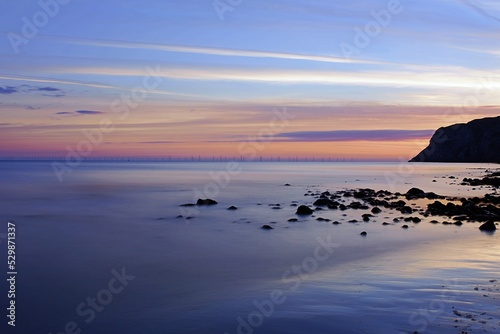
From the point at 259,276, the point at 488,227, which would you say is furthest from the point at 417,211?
the point at 259,276

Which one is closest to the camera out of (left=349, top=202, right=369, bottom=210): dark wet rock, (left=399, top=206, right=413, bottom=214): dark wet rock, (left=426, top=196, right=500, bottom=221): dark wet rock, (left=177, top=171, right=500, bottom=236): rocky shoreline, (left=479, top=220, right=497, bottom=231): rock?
(left=479, top=220, right=497, bottom=231): rock

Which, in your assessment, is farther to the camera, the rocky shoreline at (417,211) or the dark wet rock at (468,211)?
the dark wet rock at (468,211)

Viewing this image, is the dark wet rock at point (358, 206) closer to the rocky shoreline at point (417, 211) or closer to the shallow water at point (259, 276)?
the rocky shoreline at point (417, 211)

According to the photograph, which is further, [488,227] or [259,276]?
[488,227]

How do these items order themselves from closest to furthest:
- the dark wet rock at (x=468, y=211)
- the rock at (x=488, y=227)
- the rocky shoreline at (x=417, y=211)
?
the rock at (x=488, y=227) → the rocky shoreline at (x=417, y=211) → the dark wet rock at (x=468, y=211)

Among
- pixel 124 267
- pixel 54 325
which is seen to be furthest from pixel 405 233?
pixel 54 325

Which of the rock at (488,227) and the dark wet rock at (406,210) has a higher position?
the dark wet rock at (406,210)

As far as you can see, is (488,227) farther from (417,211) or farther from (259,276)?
(259,276)

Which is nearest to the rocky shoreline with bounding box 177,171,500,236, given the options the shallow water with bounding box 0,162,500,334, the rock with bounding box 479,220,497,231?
the rock with bounding box 479,220,497,231

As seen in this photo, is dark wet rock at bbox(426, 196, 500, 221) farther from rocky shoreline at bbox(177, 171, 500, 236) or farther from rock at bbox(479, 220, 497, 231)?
rock at bbox(479, 220, 497, 231)

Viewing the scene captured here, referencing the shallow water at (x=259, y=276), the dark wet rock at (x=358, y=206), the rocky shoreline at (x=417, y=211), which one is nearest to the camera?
the shallow water at (x=259, y=276)

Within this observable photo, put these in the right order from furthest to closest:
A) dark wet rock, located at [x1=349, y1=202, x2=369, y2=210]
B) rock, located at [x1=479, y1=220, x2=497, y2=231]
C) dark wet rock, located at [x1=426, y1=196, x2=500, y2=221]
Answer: dark wet rock, located at [x1=349, y1=202, x2=369, y2=210], dark wet rock, located at [x1=426, y1=196, x2=500, y2=221], rock, located at [x1=479, y1=220, x2=497, y2=231]

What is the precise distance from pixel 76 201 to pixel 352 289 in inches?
1477

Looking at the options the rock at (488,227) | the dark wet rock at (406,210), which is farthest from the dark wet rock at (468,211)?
the rock at (488,227)
